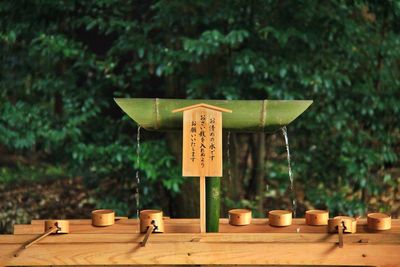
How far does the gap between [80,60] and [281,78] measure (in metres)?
2.23

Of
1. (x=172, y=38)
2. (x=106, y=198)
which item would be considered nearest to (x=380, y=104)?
(x=172, y=38)

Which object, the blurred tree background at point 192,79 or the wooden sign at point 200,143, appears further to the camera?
the blurred tree background at point 192,79

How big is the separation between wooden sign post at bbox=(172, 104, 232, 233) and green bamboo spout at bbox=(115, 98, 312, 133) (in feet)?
0.33

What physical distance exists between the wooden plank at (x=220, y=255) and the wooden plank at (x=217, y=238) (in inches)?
2.1

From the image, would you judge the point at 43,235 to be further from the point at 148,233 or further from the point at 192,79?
the point at 192,79

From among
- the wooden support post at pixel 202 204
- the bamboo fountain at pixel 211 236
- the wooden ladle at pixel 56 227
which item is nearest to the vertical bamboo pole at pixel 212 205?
the bamboo fountain at pixel 211 236

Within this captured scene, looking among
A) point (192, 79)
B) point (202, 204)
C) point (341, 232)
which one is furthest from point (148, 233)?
point (192, 79)

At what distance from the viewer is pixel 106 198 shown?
659 centimetres

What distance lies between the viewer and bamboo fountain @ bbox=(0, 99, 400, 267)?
307cm

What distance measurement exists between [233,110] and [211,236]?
2.59 feet

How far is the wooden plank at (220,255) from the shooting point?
3062mm

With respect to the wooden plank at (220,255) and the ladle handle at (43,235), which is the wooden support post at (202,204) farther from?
the ladle handle at (43,235)

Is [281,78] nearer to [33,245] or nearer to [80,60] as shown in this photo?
[80,60]

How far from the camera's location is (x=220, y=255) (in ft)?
10.0
